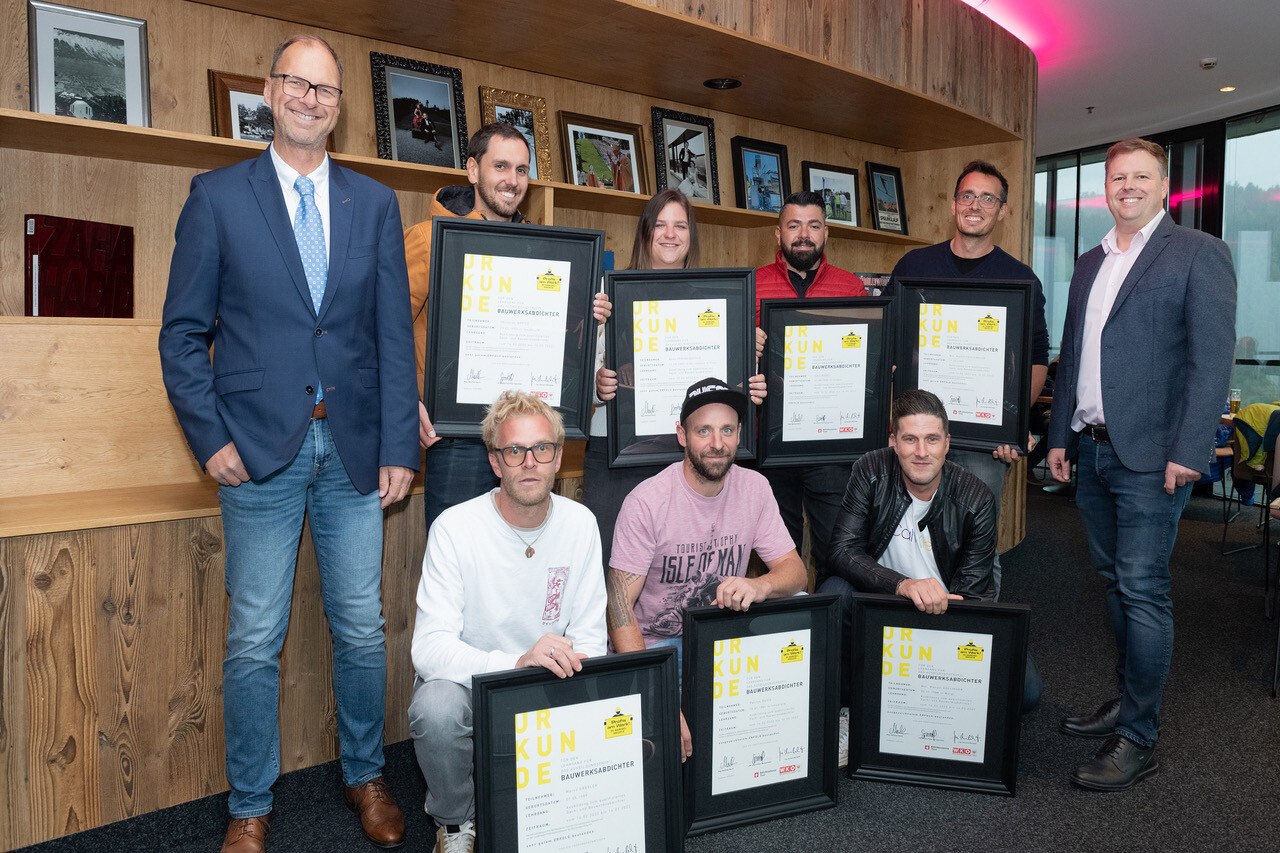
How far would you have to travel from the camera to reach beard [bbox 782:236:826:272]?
3049mm

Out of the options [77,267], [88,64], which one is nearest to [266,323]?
[77,267]

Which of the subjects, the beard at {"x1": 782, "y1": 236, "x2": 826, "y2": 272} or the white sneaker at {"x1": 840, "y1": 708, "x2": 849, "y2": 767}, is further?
the beard at {"x1": 782, "y1": 236, "x2": 826, "y2": 272}

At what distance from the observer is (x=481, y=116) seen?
3.63 m

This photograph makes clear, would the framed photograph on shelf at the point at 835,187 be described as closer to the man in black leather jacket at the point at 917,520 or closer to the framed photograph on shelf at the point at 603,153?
the framed photograph on shelf at the point at 603,153

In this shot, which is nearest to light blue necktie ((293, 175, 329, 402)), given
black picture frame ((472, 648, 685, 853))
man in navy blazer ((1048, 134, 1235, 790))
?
black picture frame ((472, 648, 685, 853))

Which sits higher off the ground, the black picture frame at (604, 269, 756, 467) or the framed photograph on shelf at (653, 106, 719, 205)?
the framed photograph on shelf at (653, 106, 719, 205)

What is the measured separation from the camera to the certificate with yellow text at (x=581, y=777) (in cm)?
183

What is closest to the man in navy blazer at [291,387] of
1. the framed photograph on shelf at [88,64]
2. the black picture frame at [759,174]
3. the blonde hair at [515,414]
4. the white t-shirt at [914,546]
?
the blonde hair at [515,414]

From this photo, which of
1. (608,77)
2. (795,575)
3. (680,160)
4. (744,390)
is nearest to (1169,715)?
(795,575)

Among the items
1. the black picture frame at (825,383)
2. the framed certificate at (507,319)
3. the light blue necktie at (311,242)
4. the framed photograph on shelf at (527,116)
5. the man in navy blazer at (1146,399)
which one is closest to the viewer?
the light blue necktie at (311,242)

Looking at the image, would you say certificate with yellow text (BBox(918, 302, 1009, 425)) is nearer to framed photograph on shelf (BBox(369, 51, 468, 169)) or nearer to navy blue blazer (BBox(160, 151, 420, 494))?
navy blue blazer (BBox(160, 151, 420, 494))

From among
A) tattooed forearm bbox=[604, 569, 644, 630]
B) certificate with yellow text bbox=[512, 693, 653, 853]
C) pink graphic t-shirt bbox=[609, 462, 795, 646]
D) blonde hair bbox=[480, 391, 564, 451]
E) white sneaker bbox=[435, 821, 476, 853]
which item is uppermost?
blonde hair bbox=[480, 391, 564, 451]

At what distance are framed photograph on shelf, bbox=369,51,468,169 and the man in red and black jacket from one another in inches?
48.7

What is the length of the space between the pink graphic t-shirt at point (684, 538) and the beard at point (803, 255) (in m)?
0.90
